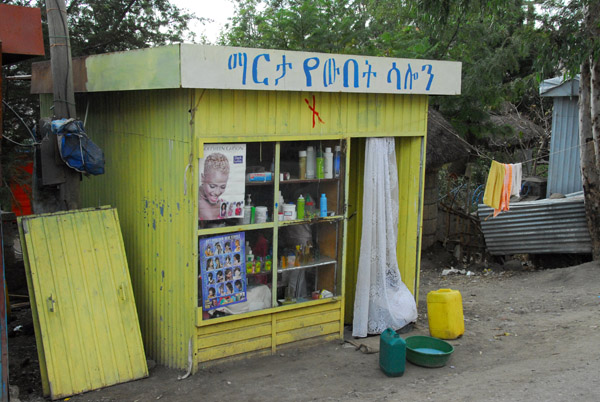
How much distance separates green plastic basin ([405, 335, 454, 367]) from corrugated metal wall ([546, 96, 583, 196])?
7.58 meters

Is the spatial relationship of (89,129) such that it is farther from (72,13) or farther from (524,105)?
(524,105)

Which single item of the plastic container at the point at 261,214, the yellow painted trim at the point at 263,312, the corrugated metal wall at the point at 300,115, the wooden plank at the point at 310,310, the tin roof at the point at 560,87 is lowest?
the wooden plank at the point at 310,310

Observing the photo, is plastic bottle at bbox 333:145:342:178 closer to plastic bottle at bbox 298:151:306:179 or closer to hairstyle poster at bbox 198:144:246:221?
plastic bottle at bbox 298:151:306:179

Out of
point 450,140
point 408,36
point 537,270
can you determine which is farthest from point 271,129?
point 408,36

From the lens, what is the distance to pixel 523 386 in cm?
502

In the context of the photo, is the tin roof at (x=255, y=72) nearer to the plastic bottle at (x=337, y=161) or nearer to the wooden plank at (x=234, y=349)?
the plastic bottle at (x=337, y=161)

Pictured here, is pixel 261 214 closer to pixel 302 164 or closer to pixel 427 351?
pixel 302 164

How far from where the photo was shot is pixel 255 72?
5.29 metres

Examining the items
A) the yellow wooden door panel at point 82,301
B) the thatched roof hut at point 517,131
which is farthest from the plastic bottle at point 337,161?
the thatched roof hut at point 517,131

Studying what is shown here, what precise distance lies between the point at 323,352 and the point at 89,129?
3791 mm

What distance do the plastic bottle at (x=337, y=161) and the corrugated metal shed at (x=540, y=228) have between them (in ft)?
18.8

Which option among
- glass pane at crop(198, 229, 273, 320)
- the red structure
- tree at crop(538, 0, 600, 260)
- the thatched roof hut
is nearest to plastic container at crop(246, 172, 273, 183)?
glass pane at crop(198, 229, 273, 320)

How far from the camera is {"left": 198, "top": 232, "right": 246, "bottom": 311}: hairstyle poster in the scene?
5531mm

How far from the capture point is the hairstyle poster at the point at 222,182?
5434mm
